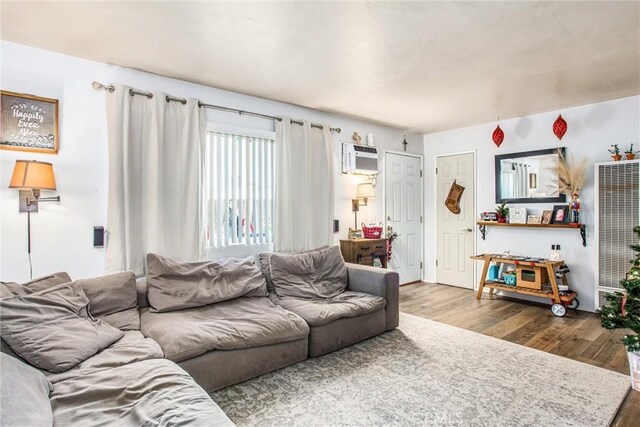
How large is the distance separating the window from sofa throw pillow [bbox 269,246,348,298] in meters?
0.44

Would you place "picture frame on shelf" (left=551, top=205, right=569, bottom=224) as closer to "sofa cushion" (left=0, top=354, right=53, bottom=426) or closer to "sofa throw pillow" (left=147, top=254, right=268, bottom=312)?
"sofa throw pillow" (left=147, top=254, right=268, bottom=312)

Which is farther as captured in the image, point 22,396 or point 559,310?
point 559,310

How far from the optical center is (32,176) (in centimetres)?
241

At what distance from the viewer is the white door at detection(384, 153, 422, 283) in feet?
17.2

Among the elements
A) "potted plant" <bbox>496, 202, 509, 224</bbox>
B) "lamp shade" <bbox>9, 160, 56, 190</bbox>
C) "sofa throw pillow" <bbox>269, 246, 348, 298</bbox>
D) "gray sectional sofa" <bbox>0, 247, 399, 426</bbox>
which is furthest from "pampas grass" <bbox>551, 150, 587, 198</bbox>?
"lamp shade" <bbox>9, 160, 56, 190</bbox>

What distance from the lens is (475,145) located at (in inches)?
202

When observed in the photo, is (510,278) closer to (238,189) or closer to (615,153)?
(615,153)

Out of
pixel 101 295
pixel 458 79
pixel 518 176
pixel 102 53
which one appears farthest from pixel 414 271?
pixel 102 53

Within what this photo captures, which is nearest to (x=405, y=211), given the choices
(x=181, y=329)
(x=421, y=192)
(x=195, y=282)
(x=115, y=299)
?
(x=421, y=192)

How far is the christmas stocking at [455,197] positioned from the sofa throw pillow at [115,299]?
4459 mm

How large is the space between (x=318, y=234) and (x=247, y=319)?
1799 millimetres

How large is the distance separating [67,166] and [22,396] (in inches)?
77.1

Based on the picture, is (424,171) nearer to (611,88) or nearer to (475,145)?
(475,145)

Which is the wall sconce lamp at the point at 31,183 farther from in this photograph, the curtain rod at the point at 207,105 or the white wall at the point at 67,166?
the curtain rod at the point at 207,105
